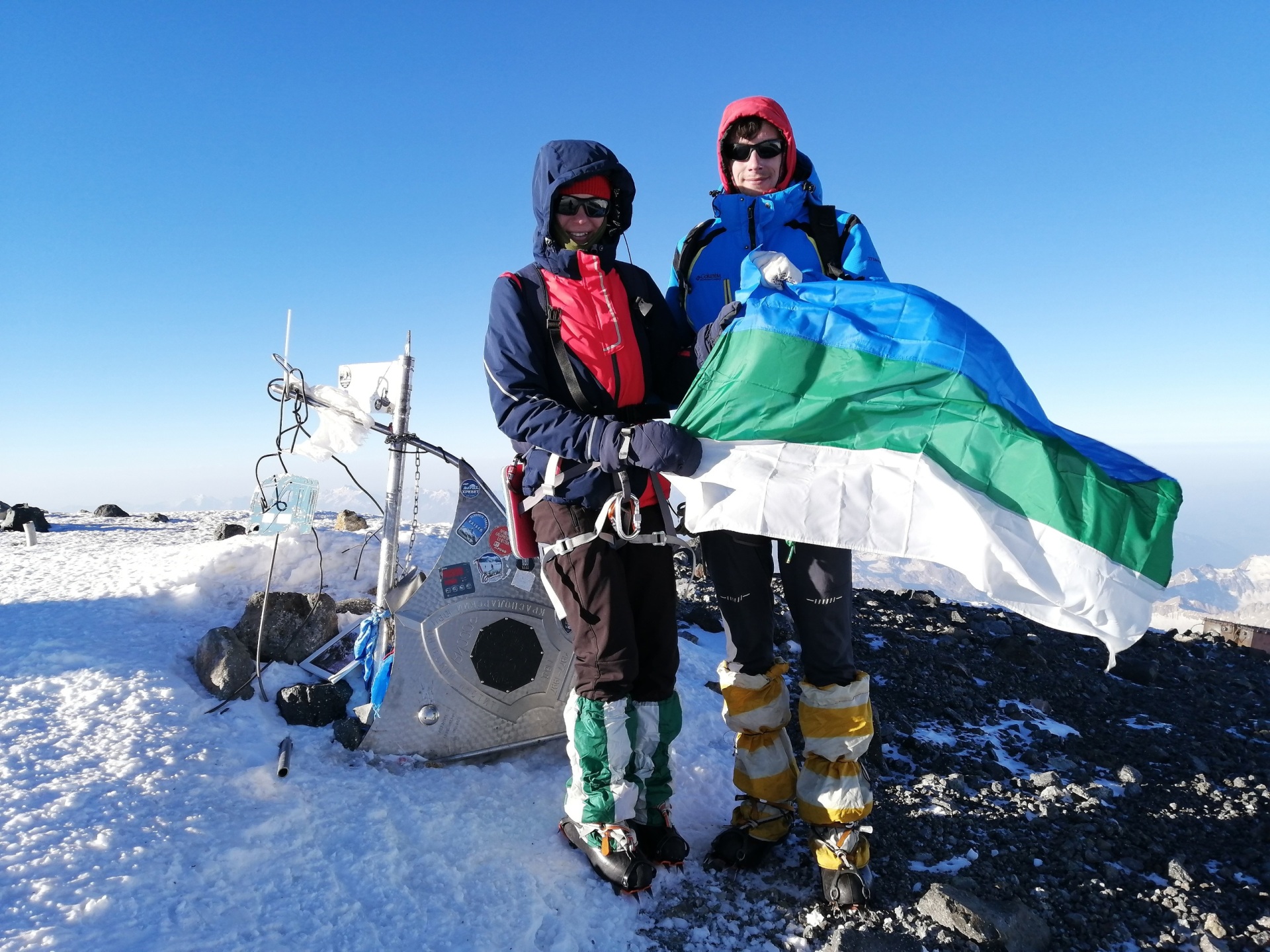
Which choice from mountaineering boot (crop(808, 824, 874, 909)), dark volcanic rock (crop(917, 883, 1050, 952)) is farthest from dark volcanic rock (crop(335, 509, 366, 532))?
dark volcanic rock (crop(917, 883, 1050, 952))

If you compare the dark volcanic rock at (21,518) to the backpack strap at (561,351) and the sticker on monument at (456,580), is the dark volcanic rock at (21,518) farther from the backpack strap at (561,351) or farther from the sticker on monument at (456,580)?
the backpack strap at (561,351)

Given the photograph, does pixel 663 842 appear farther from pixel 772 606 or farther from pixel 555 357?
pixel 555 357

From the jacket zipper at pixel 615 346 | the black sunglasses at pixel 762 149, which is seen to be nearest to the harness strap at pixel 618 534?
the jacket zipper at pixel 615 346

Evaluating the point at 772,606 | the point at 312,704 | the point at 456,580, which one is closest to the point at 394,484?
the point at 456,580

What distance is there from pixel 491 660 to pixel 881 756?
95.7 inches

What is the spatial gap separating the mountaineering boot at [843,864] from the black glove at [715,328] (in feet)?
7.09

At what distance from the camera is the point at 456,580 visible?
12.8 ft

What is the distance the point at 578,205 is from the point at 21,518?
10271mm

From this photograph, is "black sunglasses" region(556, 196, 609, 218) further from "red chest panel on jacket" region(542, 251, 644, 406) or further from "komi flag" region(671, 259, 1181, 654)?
"komi flag" region(671, 259, 1181, 654)

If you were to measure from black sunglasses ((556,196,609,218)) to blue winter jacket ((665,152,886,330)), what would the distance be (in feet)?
1.73

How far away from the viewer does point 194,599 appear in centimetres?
514

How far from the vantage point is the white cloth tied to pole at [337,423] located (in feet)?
13.7

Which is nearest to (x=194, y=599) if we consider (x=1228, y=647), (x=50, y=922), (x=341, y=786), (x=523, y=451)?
(x=341, y=786)

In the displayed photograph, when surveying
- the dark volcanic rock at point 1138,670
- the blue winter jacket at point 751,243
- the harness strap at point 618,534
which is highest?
the blue winter jacket at point 751,243
